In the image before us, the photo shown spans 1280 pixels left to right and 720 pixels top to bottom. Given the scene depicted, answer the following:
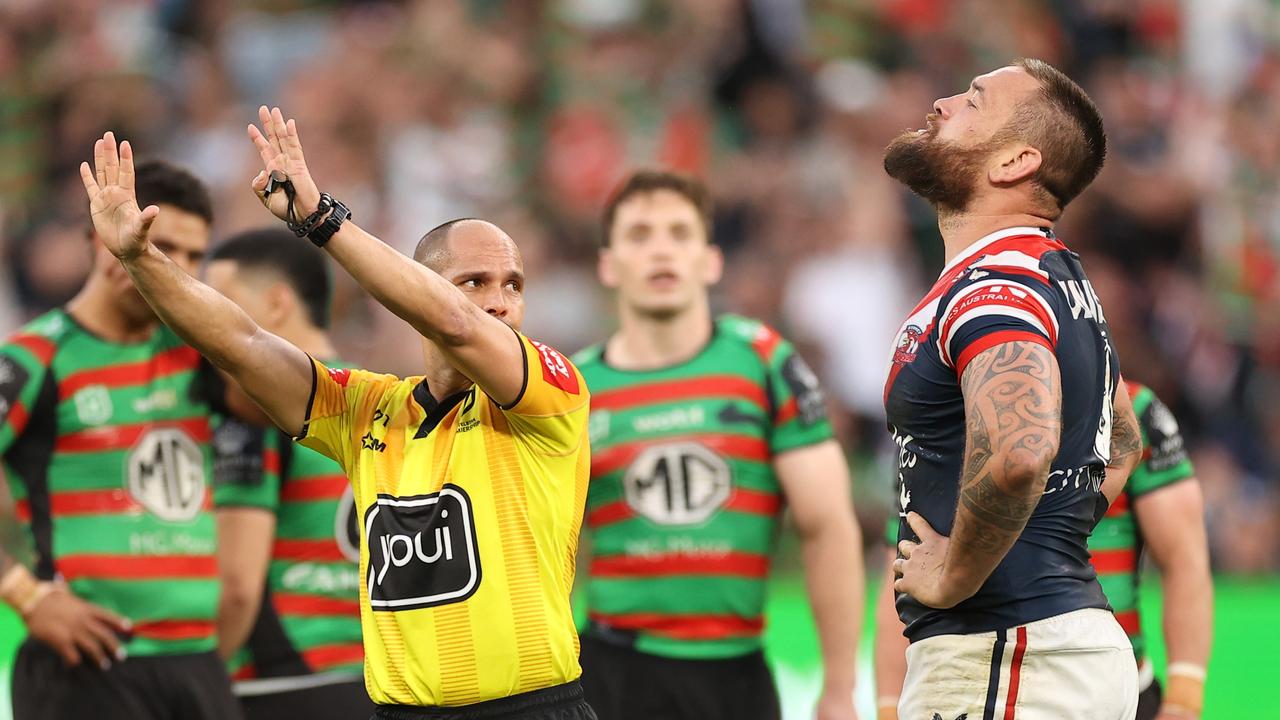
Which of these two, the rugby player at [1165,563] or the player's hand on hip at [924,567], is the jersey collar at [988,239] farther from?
the rugby player at [1165,563]

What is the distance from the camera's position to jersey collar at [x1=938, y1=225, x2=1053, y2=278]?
4.50 metres

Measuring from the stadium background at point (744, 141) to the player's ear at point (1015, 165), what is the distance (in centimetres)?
803

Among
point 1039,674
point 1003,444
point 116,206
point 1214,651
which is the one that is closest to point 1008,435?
point 1003,444

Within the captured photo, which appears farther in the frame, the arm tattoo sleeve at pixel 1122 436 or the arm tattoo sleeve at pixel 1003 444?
the arm tattoo sleeve at pixel 1122 436

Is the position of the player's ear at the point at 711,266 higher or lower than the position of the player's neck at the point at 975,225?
higher

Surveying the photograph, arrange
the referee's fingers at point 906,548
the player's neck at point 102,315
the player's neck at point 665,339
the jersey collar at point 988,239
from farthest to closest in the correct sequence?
the player's neck at point 665,339
the player's neck at point 102,315
the jersey collar at point 988,239
the referee's fingers at point 906,548

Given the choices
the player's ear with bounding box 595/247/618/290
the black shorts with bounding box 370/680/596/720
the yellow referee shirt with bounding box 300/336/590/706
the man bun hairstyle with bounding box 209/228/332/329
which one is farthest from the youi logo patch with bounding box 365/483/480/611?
the player's ear with bounding box 595/247/618/290

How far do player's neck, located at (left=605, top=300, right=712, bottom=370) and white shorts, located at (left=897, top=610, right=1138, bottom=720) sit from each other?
2.61 m

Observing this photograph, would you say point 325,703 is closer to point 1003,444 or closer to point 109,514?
point 109,514

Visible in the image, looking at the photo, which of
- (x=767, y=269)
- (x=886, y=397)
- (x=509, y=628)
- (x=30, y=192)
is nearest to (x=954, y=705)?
(x=886, y=397)

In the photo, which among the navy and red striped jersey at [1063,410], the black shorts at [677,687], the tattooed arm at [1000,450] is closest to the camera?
the tattooed arm at [1000,450]

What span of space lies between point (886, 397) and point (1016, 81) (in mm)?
924

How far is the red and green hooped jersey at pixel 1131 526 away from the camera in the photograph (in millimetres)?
5785

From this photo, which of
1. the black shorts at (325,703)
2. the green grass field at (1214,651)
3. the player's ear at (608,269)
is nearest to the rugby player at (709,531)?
the player's ear at (608,269)
